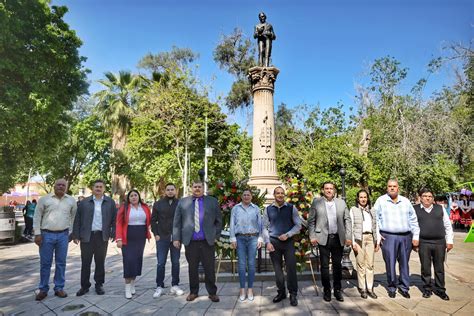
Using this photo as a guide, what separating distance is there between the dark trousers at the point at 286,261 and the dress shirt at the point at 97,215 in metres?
3.05

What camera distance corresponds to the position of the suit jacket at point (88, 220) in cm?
560

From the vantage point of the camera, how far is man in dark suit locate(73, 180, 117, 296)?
18.4 ft

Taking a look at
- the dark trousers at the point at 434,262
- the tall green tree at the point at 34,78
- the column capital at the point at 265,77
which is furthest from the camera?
the column capital at the point at 265,77

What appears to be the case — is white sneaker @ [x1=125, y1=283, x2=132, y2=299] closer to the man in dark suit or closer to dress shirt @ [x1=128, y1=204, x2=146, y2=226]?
the man in dark suit

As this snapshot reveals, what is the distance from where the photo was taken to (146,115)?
23125 mm

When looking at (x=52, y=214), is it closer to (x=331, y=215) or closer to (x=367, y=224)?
(x=331, y=215)

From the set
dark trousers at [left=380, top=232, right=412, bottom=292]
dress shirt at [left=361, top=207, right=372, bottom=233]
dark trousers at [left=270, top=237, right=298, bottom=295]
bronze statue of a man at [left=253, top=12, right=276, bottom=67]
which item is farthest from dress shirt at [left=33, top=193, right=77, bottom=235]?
bronze statue of a man at [left=253, top=12, right=276, bottom=67]

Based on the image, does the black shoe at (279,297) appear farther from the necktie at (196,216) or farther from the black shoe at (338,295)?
the necktie at (196,216)

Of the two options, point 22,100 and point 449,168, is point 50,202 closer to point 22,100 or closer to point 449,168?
point 22,100

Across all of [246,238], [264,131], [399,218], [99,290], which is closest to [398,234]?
[399,218]

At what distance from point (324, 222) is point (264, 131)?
19.7 feet

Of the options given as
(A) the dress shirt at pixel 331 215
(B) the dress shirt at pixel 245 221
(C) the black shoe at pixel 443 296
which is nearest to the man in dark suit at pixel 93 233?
(B) the dress shirt at pixel 245 221

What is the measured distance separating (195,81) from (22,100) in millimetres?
13165

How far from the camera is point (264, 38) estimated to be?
37.0ft
